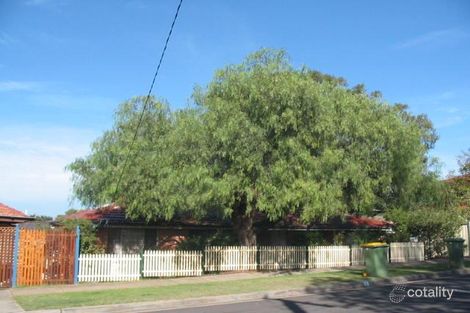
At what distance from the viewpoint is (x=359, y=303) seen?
512 inches

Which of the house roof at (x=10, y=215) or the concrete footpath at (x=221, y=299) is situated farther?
the house roof at (x=10, y=215)

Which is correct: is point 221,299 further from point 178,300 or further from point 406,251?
point 406,251

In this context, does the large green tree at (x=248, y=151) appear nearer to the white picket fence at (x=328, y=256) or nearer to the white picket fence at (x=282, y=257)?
the white picket fence at (x=282, y=257)

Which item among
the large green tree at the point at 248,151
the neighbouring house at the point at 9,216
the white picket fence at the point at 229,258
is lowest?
the white picket fence at the point at 229,258

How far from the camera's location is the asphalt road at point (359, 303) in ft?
38.6

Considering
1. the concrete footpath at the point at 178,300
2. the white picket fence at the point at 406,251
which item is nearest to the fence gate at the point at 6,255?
the concrete footpath at the point at 178,300

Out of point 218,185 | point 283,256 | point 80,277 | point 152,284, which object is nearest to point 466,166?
point 283,256

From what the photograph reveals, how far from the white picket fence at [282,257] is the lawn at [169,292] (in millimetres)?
4068

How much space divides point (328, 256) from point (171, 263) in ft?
28.1

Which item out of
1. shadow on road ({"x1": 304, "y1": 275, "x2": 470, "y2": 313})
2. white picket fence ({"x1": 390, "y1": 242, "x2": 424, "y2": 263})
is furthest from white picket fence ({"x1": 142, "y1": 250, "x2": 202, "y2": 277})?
white picket fence ({"x1": 390, "y1": 242, "x2": 424, "y2": 263})

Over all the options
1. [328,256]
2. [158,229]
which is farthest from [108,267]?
[328,256]

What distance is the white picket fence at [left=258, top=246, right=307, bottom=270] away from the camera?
2448cm

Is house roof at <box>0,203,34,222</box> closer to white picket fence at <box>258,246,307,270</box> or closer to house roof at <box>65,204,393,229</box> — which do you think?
house roof at <box>65,204,393,229</box>

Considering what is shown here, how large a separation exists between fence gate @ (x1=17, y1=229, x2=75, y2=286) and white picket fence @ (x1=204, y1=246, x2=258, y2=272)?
6.11m
